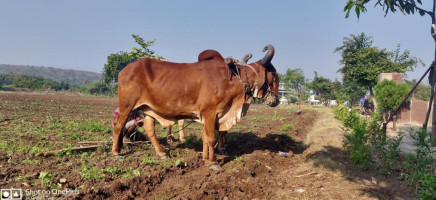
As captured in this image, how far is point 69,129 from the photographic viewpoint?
393 inches

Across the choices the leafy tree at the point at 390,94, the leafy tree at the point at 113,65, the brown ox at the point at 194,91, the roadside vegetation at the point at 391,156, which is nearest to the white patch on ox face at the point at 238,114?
the brown ox at the point at 194,91

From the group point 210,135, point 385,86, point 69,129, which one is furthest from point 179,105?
point 385,86

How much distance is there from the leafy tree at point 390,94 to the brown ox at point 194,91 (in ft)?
27.1

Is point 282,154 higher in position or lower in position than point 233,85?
lower

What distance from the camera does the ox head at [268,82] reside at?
6844 millimetres

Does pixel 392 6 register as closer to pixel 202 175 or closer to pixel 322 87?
pixel 202 175

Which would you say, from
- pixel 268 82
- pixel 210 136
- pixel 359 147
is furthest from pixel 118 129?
pixel 359 147

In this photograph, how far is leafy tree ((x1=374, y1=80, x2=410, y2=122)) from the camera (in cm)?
1249

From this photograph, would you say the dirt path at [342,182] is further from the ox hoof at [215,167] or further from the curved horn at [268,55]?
the curved horn at [268,55]

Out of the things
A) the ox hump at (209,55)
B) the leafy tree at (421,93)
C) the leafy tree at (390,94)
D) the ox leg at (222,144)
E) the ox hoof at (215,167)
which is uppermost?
the leafy tree at (421,93)

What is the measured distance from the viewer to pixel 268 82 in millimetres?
7059

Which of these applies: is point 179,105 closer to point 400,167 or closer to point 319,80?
point 400,167

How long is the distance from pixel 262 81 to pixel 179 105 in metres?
1.91

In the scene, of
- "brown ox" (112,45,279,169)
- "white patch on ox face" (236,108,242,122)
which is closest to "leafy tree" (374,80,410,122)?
"brown ox" (112,45,279,169)
